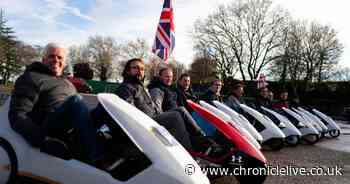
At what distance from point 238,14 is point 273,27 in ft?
13.3

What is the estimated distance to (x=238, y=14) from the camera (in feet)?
120

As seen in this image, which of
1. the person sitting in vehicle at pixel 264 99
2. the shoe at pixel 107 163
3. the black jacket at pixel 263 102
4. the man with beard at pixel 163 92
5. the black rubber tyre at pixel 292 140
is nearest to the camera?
the shoe at pixel 107 163

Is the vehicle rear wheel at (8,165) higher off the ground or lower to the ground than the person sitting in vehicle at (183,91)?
lower

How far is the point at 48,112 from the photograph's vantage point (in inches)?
124

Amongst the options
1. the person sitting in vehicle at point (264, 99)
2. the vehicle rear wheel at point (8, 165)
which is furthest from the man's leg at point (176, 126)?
the person sitting in vehicle at point (264, 99)

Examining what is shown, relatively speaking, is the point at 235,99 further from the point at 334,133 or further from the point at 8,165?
the point at 334,133

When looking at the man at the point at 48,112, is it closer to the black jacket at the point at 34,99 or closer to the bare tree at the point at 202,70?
the black jacket at the point at 34,99

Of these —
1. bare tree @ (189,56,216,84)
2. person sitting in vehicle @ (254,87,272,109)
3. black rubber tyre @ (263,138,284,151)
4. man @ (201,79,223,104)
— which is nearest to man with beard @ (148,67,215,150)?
man @ (201,79,223,104)

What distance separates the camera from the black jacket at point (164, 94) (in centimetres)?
484

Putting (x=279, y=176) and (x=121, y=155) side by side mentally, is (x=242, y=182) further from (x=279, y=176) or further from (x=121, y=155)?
(x=121, y=155)

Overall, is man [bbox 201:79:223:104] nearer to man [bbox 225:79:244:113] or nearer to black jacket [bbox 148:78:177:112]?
man [bbox 225:79:244:113]

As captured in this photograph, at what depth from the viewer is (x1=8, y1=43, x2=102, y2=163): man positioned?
9.27ft

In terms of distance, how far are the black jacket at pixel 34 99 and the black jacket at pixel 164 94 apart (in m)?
1.65

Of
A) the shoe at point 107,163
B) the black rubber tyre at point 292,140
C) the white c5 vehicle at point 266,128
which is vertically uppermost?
the shoe at point 107,163
